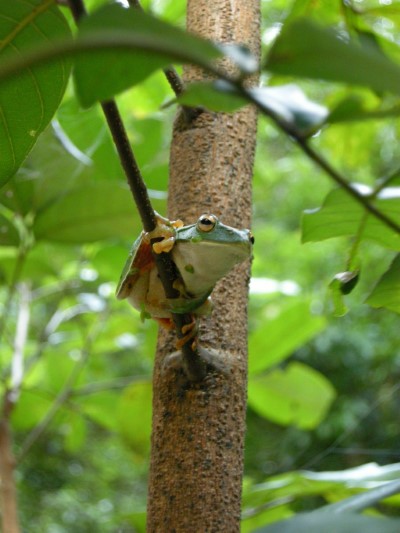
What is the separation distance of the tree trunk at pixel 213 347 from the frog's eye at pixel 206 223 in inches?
3.7

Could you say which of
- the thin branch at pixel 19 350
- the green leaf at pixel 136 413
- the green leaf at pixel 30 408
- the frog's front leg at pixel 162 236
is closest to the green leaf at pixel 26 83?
the frog's front leg at pixel 162 236

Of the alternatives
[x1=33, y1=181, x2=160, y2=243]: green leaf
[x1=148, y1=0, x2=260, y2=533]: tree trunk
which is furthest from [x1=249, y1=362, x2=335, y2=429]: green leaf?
[x1=148, y1=0, x2=260, y2=533]: tree trunk

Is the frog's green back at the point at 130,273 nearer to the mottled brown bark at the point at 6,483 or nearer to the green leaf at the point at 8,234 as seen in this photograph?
the green leaf at the point at 8,234

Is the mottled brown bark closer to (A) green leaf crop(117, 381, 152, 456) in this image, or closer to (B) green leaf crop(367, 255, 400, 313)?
(A) green leaf crop(117, 381, 152, 456)

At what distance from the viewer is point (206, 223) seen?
621 mm

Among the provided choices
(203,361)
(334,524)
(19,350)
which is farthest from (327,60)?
(19,350)

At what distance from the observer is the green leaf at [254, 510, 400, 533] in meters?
0.26

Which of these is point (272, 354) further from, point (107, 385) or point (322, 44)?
point (322, 44)

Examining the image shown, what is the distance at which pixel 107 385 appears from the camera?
141 centimetres

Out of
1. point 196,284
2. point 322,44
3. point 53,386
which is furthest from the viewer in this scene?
point 53,386

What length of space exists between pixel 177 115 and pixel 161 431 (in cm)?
33

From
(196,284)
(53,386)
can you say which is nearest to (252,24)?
(196,284)

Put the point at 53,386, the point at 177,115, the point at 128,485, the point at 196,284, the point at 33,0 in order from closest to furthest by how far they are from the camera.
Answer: the point at 33,0, the point at 196,284, the point at 177,115, the point at 53,386, the point at 128,485

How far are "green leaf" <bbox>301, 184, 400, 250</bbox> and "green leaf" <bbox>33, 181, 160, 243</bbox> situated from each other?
1.69 ft
